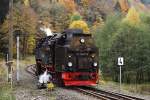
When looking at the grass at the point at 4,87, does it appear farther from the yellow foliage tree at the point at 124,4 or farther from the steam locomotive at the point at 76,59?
the yellow foliage tree at the point at 124,4

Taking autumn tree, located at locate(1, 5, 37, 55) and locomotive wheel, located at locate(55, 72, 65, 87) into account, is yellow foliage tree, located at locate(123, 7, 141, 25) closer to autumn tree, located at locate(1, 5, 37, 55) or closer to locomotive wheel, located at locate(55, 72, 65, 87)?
autumn tree, located at locate(1, 5, 37, 55)

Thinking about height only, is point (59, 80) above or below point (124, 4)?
below

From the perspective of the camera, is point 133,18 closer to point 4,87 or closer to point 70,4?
point 70,4

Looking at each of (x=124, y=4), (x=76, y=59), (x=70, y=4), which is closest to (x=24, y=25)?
(x=76, y=59)

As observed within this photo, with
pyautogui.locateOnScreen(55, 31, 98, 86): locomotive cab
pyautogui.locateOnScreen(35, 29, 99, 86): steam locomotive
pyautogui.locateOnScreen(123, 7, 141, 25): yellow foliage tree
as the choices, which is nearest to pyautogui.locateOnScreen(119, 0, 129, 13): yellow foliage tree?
pyautogui.locateOnScreen(123, 7, 141, 25): yellow foliage tree

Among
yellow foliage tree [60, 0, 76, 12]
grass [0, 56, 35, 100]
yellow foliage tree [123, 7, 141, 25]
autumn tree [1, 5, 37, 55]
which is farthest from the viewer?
yellow foliage tree [60, 0, 76, 12]

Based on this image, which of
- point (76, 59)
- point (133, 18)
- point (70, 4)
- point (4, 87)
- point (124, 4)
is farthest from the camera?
point (124, 4)

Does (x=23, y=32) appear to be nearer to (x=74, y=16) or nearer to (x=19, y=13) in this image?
(x=19, y=13)

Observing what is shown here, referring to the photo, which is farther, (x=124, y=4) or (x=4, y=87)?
(x=124, y=4)

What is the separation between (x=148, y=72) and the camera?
210 ft

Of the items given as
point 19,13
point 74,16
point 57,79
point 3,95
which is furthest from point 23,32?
point 3,95

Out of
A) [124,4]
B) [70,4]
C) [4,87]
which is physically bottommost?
[4,87]

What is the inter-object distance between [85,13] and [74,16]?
90.9ft

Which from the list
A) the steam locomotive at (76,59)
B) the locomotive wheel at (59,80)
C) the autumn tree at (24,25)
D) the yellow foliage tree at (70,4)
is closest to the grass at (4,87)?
the locomotive wheel at (59,80)
